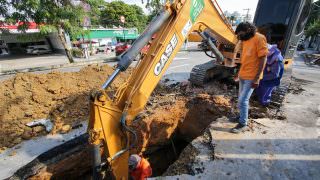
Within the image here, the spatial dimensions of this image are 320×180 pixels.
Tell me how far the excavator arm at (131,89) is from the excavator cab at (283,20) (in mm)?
3766

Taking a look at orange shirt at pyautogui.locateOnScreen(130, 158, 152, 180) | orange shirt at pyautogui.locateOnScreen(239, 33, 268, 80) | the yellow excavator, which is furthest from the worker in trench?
orange shirt at pyautogui.locateOnScreen(239, 33, 268, 80)

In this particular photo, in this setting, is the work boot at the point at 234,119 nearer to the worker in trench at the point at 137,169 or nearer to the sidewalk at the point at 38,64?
the worker in trench at the point at 137,169

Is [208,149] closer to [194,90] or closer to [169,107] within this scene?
[169,107]

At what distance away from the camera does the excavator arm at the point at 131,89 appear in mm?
2664

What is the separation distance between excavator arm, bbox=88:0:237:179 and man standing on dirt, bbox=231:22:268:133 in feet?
3.64

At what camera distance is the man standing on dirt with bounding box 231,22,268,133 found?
3.80 meters

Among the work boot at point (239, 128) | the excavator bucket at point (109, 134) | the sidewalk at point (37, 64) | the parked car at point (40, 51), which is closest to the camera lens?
the excavator bucket at point (109, 134)

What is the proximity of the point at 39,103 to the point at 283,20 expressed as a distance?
673cm

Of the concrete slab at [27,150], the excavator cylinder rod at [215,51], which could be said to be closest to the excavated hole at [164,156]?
the concrete slab at [27,150]

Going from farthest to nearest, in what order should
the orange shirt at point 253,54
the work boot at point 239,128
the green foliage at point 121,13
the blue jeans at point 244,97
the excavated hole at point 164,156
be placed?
the green foliage at point 121,13 < the excavated hole at point 164,156 < the work boot at point 239,128 < the blue jeans at point 244,97 < the orange shirt at point 253,54

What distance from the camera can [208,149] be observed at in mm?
3785

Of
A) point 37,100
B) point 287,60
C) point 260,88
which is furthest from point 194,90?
point 37,100

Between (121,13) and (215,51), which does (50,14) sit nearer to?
(215,51)

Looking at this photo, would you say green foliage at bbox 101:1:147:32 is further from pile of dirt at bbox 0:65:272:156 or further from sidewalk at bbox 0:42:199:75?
pile of dirt at bbox 0:65:272:156
